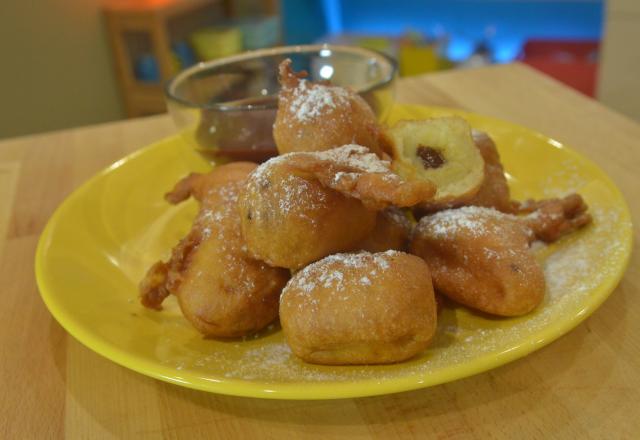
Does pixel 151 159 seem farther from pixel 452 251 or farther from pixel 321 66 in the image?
pixel 452 251

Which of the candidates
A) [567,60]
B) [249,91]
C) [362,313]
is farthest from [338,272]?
[567,60]

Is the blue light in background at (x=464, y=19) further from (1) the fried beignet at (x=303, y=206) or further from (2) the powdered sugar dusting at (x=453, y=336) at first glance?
(1) the fried beignet at (x=303, y=206)

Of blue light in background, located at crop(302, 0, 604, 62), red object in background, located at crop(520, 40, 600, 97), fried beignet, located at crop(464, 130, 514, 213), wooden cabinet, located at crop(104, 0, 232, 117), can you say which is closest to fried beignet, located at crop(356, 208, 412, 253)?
fried beignet, located at crop(464, 130, 514, 213)

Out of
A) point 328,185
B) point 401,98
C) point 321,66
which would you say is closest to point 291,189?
point 328,185

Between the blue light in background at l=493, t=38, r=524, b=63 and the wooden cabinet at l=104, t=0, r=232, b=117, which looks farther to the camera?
the blue light in background at l=493, t=38, r=524, b=63

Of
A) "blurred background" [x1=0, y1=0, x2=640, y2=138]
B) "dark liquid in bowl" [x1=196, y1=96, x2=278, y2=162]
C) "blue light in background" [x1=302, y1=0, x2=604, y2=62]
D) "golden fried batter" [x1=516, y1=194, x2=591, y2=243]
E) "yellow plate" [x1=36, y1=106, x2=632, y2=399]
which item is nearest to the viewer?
"yellow plate" [x1=36, y1=106, x2=632, y2=399]

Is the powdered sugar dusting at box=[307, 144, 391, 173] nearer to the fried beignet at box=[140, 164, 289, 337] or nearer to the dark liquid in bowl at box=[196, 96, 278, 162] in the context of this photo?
the fried beignet at box=[140, 164, 289, 337]
